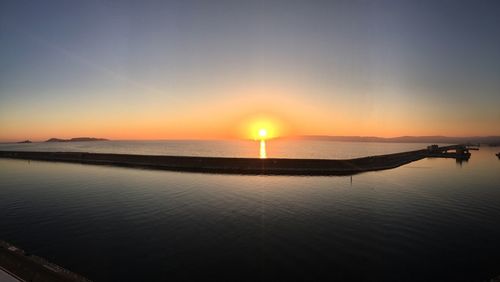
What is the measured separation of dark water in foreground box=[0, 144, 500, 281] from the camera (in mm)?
10641

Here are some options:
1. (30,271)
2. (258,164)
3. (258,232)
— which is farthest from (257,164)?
(30,271)

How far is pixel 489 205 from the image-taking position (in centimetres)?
2269

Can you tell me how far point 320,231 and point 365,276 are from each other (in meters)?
5.12

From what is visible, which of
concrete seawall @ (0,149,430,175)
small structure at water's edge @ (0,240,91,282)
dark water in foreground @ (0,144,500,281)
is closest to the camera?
small structure at water's edge @ (0,240,91,282)

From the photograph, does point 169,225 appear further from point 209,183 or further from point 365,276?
point 209,183

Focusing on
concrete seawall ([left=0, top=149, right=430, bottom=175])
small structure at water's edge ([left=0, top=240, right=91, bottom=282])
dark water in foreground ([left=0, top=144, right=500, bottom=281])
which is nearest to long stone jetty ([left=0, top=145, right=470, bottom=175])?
concrete seawall ([left=0, top=149, right=430, bottom=175])

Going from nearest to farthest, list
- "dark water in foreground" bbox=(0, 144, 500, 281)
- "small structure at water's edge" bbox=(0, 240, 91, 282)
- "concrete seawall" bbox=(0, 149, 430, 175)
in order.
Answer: "small structure at water's edge" bbox=(0, 240, 91, 282) → "dark water in foreground" bbox=(0, 144, 500, 281) → "concrete seawall" bbox=(0, 149, 430, 175)

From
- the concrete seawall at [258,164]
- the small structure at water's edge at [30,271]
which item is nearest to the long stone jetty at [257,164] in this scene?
the concrete seawall at [258,164]

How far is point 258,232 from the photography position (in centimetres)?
1502

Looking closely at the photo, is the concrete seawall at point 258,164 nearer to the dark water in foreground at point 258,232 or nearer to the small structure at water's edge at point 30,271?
the dark water in foreground at point 258,232

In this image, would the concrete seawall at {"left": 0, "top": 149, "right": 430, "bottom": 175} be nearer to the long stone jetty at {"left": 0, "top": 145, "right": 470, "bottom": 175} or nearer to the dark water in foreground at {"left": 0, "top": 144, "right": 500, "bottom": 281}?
the long stone jetty at {"left": 0, "top": 145, "right": 470, "bottom": 175}

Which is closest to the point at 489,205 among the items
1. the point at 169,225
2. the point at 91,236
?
the point at 169,225

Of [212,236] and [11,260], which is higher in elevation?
[11,260]

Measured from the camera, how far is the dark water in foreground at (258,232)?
10.6m
